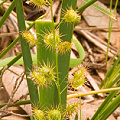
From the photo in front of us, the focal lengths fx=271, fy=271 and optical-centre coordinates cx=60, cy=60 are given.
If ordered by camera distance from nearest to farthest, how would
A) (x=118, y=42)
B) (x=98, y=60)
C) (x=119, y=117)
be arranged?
(x=119, y=117) → (x=98, y=60) → (x=118, y=42)

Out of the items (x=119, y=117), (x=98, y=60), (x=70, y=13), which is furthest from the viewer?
(x=98, y=60)

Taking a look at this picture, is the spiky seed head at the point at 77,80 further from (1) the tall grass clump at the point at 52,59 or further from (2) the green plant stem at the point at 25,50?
(2) the green plant stem at the point at 25,50

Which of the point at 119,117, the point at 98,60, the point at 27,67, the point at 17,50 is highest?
the point at 27,67

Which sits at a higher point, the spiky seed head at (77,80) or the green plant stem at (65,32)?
the green plant stem at (65,32)

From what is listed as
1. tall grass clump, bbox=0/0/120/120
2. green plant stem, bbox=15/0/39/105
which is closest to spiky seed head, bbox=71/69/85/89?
tall grass clump, bbox=0/0/120/120

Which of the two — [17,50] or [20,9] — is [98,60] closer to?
[17,50]

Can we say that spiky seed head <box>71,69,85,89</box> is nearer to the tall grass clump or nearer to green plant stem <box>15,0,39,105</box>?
the tall grass clump

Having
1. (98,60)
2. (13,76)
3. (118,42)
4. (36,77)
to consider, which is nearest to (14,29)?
(13,76)

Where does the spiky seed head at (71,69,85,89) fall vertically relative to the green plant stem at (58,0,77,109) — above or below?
below

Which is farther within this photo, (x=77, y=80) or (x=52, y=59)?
(x=52, y=59)

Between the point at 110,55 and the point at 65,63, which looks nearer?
the point at 65,63

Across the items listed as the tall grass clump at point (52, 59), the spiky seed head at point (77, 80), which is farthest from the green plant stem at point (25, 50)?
the spiky seed head at point (77, 80)
